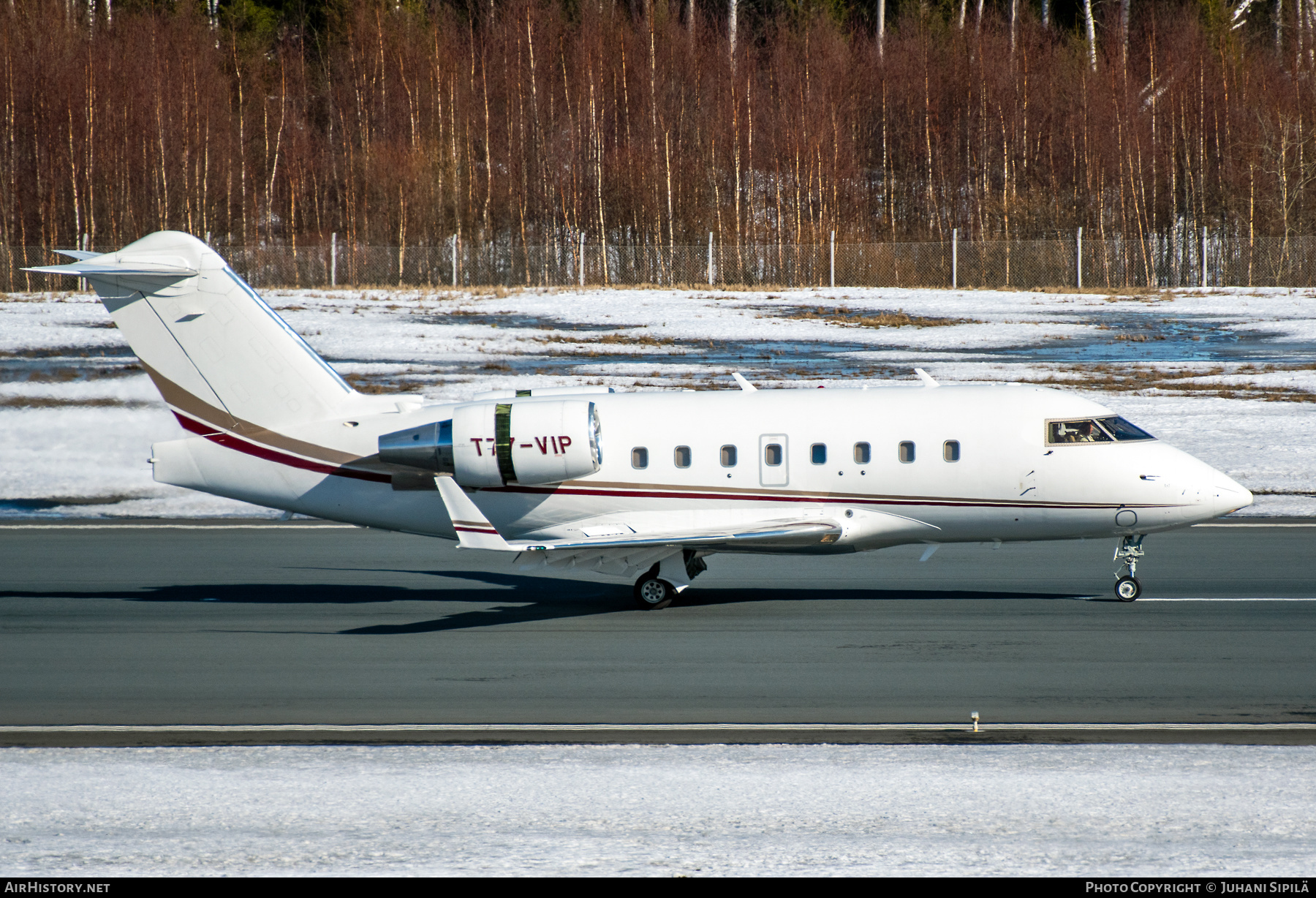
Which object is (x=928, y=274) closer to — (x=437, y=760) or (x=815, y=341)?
(x=815, y=341)

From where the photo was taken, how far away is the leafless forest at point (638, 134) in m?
67.1

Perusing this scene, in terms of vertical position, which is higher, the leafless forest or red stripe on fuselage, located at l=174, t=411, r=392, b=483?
the leafless forest

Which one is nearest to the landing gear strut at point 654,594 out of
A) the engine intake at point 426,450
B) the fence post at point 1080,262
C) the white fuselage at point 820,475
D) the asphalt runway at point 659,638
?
the asphalt runway at point 659,638

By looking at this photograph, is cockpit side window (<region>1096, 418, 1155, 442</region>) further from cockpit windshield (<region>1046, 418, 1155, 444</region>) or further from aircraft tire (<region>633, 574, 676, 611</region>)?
aircraft tire (<region>633, 574, 676, 611</region>)

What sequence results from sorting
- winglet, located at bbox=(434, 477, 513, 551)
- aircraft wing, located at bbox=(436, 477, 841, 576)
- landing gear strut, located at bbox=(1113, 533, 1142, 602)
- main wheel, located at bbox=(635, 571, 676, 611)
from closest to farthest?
winglet, located at bbox=(434, 477, 513, 551), aircraft wing, located at bbox=(436, 477, 841, 576), landing gear strut, located at bbox=(1113, 533, 1142, 602), main wheel, located at bbox=(635, 571, 676, 611)

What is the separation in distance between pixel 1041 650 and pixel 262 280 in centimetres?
5387

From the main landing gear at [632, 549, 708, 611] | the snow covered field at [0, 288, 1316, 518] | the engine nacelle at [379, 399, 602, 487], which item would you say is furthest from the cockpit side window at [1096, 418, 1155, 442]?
the snow covered field at [0, 288, 1316, 518]

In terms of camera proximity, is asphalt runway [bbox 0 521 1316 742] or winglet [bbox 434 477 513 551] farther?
winglet [bbox 434 477 513 551]

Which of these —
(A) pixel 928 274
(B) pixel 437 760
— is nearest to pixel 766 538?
(B) pixel 437 760

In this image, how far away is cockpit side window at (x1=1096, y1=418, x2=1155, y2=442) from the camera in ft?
60.0

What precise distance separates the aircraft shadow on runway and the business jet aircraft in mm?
727

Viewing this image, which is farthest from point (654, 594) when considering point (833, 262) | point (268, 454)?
point (833, 262)

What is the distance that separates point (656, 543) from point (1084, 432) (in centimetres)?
609

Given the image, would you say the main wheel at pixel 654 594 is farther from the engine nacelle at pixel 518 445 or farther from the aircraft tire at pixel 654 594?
the engine nacelle at pixel 518 445
